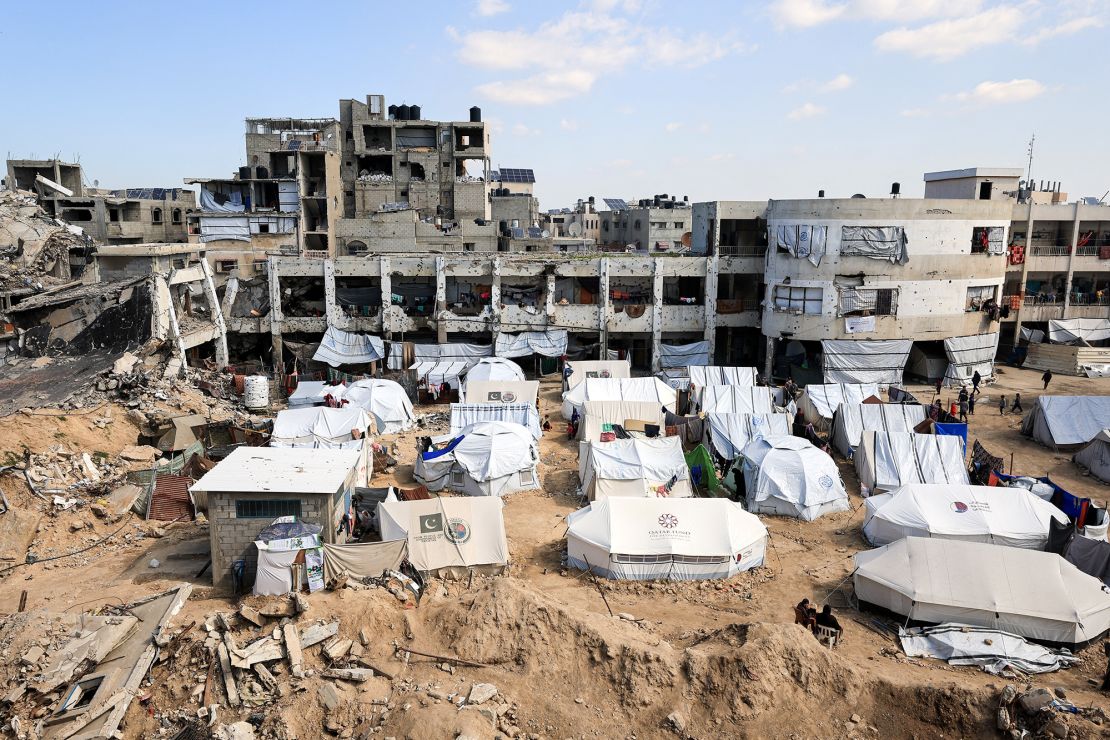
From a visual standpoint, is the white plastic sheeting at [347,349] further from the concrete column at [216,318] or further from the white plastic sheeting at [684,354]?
the white plastic sheeting at [684,354]

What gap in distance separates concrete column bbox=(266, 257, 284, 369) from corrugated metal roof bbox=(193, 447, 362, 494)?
20.8 m

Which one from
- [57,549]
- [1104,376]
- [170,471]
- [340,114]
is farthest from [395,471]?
[340,114]

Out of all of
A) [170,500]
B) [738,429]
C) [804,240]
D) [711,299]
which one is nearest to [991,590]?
[738,429]

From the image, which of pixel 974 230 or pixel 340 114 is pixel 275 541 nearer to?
pixel 974 230

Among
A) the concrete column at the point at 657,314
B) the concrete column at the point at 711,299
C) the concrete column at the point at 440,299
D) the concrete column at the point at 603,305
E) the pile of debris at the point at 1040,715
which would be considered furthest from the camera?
the concrete column at the point at 657,314

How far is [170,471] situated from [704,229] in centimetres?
2940

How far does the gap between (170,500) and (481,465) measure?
8.74 metres

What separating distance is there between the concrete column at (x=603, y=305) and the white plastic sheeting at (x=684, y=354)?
10.00 ft

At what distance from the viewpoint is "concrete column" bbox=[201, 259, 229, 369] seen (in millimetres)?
37500

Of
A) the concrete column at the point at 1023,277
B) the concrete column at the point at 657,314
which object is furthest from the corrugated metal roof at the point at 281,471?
the concrete column at the point at 1023,277

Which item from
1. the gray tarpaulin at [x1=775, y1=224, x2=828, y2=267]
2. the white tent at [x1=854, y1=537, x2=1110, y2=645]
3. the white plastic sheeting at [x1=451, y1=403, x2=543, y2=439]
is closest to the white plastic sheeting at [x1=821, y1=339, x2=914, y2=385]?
the gray tarpaulin at [x1=775, y1=224, x2=828, y2=267]

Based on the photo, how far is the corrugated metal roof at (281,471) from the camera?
17.1 m

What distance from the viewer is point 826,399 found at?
29469mm

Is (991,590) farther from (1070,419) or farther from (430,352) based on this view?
(430,352)
